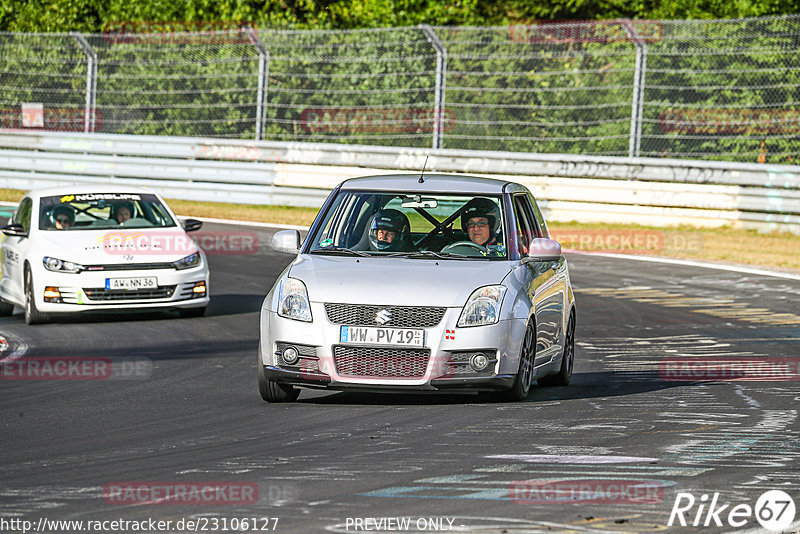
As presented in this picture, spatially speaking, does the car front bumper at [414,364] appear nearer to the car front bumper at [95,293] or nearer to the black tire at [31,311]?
the car front bumper at [95,293]

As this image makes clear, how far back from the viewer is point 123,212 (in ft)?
51.0

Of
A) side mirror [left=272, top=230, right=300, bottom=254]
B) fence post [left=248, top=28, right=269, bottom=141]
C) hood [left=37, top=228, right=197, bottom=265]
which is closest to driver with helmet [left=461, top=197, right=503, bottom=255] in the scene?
side mirror [left=272, top=230, right=300, bottom=254]

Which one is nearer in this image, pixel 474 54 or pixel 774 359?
pixel 774 359

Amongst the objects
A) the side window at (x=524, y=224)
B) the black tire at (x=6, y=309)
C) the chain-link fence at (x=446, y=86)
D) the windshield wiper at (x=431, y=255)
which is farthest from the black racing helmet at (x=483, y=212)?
the chain-link fence at (x=446, y=86)

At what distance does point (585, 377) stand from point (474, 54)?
50.2 ft

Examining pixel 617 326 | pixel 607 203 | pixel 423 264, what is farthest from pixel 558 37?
pixel 423 264

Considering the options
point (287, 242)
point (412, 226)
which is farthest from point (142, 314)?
point (412, 226)

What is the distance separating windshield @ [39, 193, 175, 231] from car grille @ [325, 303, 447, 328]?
666cm

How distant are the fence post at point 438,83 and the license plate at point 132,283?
39.7 ft

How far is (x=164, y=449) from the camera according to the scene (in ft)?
25.8

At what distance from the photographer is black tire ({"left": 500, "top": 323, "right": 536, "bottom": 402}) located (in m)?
9.46

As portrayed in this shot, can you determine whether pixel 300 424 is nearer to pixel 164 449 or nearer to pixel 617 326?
pixel 164 449

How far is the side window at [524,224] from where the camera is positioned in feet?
33.6

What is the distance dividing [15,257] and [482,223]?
22.5ft
